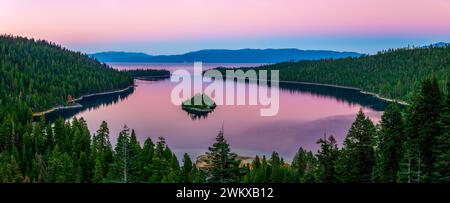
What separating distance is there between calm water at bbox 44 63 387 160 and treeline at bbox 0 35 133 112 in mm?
9917

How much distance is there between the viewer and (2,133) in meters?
52.7

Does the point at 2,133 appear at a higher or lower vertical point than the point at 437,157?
lower

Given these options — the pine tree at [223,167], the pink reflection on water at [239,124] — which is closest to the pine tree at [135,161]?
the pine tree at [223,167]

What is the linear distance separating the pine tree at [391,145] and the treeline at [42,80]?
9853 centimetres

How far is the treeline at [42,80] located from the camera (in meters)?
119

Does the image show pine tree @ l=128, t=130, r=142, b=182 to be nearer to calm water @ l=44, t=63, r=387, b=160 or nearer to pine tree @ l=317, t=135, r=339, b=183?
pine tree @ l=317, t=135, r=339, b=183

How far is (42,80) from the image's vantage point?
506ft

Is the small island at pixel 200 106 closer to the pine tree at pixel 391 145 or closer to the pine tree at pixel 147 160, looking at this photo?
the pine tree at pixel 147 160

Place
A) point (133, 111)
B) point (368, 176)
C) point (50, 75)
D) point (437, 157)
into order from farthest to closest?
point (50, 75) → point (133, 111) → point (368, 176) → point (437, 157)

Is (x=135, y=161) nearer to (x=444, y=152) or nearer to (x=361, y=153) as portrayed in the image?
(x=361, y=153)
